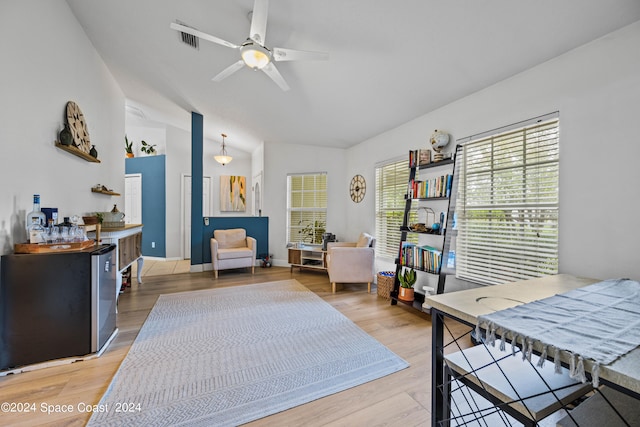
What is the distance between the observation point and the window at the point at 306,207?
5.26 m

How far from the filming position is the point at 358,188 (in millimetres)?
4715

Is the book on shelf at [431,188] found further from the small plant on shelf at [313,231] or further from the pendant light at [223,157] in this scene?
the pendant light at [223,157]

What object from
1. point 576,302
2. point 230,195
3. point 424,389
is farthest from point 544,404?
point 230,195

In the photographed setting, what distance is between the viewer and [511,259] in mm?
2314

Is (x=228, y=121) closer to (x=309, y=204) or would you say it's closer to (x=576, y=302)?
(x=309, y=204)

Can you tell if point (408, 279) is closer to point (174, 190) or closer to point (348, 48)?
point (348, 48)

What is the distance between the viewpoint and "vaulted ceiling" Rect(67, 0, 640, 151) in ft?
5.77

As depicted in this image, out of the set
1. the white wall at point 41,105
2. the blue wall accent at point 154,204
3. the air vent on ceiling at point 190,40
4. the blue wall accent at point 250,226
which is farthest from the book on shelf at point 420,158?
the blue wall accent at point 154,204

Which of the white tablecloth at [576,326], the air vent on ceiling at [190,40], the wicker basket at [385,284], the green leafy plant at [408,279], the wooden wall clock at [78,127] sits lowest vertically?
the wicker basket at [385,284]

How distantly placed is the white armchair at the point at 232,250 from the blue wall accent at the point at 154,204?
1902 mm

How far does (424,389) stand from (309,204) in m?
4.06

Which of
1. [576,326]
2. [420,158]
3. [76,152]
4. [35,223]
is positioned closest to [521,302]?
[576,326]

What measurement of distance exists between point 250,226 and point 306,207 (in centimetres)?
129

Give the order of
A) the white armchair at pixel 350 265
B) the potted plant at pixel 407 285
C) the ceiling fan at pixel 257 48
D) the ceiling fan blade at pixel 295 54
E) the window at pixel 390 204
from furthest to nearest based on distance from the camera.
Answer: the window at pixel 390 204 → the white armchair at pixel 350 265 → the potted plant at pixel 407 285 → the ceiling fan blade at pixel 295 54 → the ceiling fan at pixel 257 48
